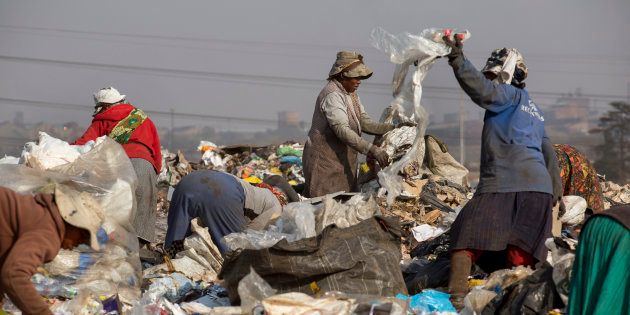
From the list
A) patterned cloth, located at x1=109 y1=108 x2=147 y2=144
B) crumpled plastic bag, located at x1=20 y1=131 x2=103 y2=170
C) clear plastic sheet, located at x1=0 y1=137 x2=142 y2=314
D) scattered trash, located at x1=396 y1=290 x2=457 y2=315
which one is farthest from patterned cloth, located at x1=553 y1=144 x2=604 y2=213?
crumpled plastic bag, located at x1=20 y1=131 x2=103 y2=170

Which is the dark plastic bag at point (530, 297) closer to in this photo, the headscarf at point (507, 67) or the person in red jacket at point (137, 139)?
the headscarf at point (507, 67)

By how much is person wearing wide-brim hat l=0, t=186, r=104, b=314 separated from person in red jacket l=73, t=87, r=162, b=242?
2943mm

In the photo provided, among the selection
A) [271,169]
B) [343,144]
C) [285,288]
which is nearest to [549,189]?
[285,288]

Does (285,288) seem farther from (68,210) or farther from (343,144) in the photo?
(343,144)

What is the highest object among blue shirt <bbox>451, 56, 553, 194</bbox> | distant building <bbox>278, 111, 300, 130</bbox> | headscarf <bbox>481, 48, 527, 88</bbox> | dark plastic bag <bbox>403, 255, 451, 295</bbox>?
headscarf <bbox>481, 48, 527, 88</bbox>

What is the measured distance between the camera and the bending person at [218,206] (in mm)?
6191

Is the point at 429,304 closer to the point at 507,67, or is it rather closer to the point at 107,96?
the point at 507,67

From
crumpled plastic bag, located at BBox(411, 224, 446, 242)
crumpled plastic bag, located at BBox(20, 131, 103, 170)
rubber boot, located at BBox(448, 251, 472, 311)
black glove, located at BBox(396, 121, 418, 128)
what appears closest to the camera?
rubber boot, located at BBox(448, 251, 472, 311)

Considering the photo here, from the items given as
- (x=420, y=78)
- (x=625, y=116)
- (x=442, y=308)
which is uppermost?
(x=420, y=78)

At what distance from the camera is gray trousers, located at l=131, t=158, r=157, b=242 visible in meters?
7.25

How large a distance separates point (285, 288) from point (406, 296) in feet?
2.15

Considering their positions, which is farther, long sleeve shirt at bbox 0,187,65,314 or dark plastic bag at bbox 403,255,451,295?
dark plastic bag at bbox 403,255,451,295

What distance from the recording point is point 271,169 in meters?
12.1

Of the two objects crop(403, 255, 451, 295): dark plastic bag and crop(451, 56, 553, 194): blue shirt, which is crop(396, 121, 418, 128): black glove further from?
crop(451, 56, 553, 194): blue shirt
